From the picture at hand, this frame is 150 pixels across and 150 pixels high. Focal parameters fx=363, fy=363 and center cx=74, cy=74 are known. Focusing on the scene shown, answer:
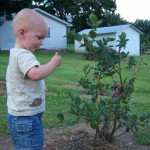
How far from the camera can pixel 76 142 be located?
14.1 ft

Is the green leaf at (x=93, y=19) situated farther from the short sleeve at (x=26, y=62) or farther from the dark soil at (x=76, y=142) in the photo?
the dark soil at (x=76, y=142)

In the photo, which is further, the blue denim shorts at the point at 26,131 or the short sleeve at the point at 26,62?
the blue denim shorts at the point at 26,131

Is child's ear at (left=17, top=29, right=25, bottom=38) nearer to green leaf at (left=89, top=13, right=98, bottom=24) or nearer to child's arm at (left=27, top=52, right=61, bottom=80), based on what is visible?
child's arm at (left=27, top=52, right=61, bottom=80)

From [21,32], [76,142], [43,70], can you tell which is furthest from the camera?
[76,142]

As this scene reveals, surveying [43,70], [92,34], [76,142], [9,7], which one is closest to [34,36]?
[43,70]

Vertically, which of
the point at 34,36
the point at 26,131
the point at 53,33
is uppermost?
the point at 53,33

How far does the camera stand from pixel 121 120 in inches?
154

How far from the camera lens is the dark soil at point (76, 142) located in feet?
13.7

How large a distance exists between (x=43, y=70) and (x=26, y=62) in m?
0.17

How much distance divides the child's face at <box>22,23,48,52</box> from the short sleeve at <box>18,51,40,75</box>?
0.10m

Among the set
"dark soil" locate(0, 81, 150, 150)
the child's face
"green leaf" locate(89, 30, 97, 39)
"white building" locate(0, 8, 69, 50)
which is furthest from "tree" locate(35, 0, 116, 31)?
the child's face

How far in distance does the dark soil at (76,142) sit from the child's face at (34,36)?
1741 millimetres

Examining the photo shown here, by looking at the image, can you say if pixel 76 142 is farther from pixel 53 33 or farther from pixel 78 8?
pixel 78 8

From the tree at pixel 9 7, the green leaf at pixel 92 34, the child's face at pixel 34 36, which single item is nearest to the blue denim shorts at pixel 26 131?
the child's face at pixel 34 36
